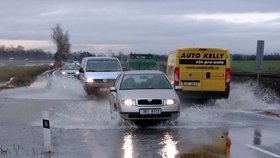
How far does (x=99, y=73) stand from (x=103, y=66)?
34.0 inches

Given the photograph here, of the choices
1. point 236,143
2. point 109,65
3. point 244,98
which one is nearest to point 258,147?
point 236,143

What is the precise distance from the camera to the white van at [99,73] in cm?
2364

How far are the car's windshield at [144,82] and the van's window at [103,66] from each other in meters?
10.0

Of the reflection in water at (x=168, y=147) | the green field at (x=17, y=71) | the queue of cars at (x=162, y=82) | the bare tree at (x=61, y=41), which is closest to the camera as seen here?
the reflection in water at (x=168, y=147)

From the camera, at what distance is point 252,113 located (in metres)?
17.3

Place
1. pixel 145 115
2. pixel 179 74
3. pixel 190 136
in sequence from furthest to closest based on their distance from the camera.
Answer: pixel 179 74, pixel 145 115, pixel 190 136

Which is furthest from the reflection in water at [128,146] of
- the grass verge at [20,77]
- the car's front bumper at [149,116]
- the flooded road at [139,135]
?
the grass verge at [20,77]

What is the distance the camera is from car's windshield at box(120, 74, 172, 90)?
14.2 metres

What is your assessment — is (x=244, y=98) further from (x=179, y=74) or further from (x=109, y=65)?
(x=109, y=65)

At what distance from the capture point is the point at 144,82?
1440 cm

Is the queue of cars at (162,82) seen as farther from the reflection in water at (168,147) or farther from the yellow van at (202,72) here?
the reflection in water at (168,147)

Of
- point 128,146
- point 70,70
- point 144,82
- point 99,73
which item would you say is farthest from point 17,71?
point 128,146

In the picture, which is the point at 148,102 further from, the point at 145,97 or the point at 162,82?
the point at 162,82

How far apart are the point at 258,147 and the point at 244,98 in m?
12.3
